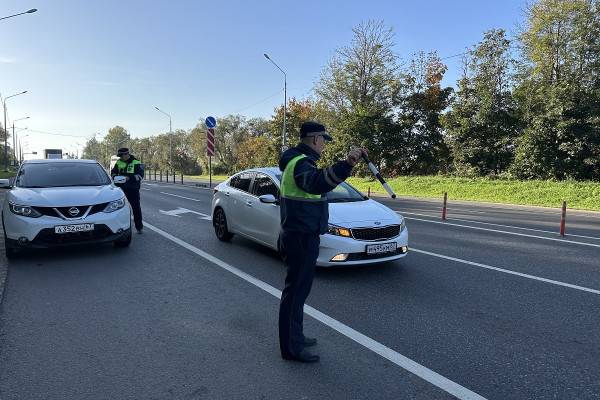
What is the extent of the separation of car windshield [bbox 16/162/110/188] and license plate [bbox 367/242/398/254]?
4.87 metres

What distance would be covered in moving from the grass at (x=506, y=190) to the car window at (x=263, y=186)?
1704 cm

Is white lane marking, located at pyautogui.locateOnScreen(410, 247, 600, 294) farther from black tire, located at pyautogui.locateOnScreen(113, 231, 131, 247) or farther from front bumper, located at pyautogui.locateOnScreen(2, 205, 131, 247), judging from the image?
front bumper, located at pyautogui.locateOnScreen(2, 205, 131, 247)

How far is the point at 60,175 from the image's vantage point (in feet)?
25.0

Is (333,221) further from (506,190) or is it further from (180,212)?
(506,190)

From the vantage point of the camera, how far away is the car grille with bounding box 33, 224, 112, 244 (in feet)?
20.6

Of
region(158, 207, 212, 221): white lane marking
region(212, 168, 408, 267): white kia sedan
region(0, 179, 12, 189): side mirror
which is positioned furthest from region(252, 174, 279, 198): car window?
region(158, 207, 212, 221): white lane marking

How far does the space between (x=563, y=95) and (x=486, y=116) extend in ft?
16.0

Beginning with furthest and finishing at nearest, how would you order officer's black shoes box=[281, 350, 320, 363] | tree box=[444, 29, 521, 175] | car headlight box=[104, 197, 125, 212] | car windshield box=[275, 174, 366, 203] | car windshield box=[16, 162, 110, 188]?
1. tree box=[444, 29, 521, 175]
2. car windshield box=[16, 162, 110, 188]
3. car headlight box=[104, 197, 125, 212]
4. car windshield box=[275, 174, 366, 203]
5. officer's black shoes box=[281, 350, 320, 363]

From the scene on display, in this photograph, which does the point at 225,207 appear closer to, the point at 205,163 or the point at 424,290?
the point at 424,290

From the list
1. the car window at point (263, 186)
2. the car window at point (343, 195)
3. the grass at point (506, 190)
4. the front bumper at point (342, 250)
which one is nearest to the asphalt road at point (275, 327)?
the front bumper at point (342, 250)

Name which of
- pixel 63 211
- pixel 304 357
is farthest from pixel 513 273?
pixel 63 211

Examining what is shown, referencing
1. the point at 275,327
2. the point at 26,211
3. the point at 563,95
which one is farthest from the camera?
the point at 563,95

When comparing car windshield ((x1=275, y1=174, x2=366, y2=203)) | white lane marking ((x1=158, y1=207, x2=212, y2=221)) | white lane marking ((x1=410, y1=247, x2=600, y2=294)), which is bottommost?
white lane marking ((x1=158, y1=207, x2=212, y2=221))

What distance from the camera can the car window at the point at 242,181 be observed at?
7768 millimetres
